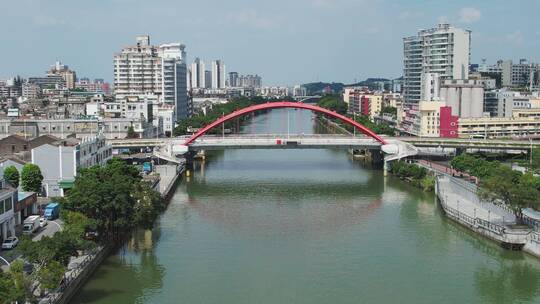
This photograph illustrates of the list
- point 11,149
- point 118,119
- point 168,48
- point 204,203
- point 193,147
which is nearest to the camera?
point 204,203

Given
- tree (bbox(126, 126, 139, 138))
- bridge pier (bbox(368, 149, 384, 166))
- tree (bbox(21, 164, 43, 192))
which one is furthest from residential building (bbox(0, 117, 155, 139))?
bridge pier (bbox(368, 149, 384, 166))

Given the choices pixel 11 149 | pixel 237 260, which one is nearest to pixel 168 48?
pixel 11 149

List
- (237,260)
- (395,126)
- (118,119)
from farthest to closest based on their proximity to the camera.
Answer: (395,126), (118,119), (237,260)

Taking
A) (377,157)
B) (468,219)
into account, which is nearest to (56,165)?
(468,219)

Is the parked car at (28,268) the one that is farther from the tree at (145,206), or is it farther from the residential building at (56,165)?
the residential building at (56,165)

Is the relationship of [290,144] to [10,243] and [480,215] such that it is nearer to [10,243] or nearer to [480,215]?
[480,215]

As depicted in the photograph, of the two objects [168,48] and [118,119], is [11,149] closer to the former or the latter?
[118,119]

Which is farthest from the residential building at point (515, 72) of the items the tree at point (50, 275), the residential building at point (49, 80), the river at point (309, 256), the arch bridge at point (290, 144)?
the tree at point (50, 275)
